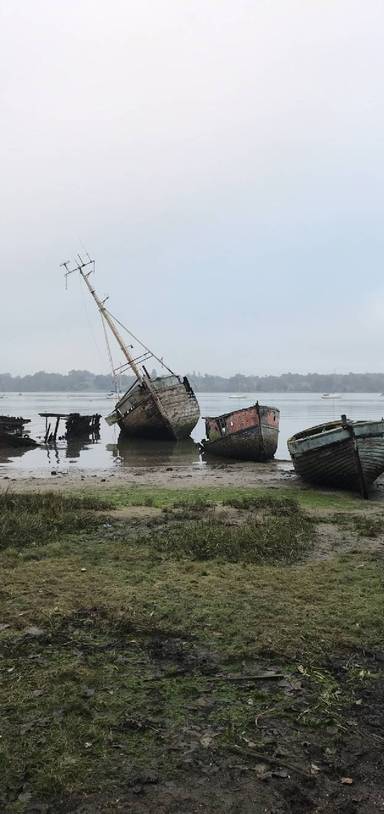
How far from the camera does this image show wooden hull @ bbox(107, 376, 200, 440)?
3538cm

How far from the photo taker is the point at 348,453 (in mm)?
15336

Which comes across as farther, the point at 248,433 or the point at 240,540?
the point at 248,433

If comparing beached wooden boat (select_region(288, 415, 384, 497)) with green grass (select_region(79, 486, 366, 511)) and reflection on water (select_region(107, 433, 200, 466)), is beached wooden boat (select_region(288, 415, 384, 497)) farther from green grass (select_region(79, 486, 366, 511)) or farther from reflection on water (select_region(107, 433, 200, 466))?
reflection on water (select_region(107, 433, 200, 466))

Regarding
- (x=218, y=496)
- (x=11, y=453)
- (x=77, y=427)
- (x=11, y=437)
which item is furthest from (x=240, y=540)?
(x=77, y=427)

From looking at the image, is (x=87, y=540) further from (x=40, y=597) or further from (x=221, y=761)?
(x=221, y=761)

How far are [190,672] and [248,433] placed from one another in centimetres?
2131

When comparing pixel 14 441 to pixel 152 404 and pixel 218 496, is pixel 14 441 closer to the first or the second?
pixel 152 404

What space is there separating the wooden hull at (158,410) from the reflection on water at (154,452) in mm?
750

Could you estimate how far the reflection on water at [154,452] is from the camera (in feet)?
86.0

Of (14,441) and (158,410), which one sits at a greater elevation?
(158,410)

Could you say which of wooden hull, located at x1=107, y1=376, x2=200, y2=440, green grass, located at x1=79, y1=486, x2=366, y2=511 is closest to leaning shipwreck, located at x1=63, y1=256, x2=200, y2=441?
wooden hull, located at x1=107, y1=376, x2=200, y2=440

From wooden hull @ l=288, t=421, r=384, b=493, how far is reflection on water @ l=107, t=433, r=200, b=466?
9.47 m

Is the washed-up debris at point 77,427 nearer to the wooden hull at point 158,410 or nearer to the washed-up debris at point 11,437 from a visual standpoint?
the washed-up debris at point 11,437

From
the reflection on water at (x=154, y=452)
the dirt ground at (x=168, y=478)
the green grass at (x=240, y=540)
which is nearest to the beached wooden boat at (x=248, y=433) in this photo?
the reflection on water at (x=154, y=452)
